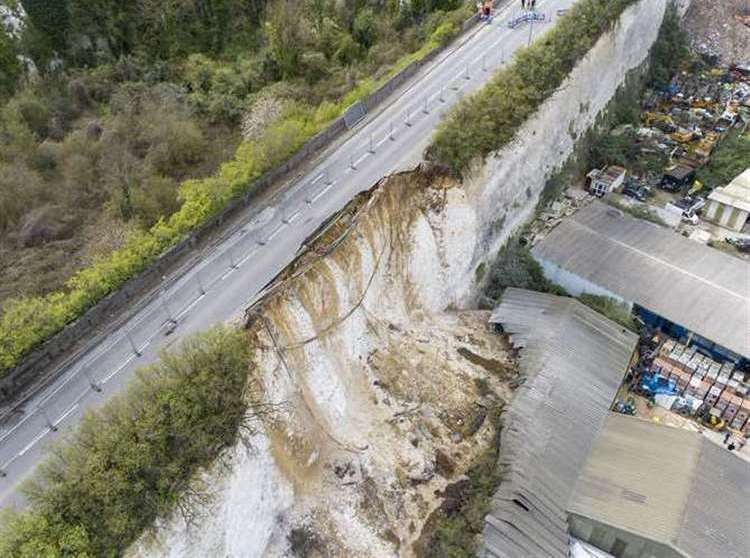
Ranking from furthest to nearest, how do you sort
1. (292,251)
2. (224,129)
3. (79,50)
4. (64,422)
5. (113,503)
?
1. (79,50)
2. (224,129)
3. (292,251)
4. (64,422)
5. (113,503)

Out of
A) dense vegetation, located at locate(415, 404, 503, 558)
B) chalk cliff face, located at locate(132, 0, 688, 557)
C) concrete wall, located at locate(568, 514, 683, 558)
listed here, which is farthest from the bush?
concrete wall, located at locate(568, 514, 683, 558)

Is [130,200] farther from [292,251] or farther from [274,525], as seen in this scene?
[274,525]

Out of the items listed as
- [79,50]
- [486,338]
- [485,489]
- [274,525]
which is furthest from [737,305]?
[79,50]

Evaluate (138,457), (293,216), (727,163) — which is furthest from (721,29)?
(138,457)

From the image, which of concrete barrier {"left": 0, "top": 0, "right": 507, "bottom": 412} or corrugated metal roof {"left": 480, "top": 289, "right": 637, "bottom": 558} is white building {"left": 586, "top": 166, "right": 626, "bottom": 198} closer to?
corrugated metal roof {"left": 480, "top": 289, "right": 637, "bottom": 558}

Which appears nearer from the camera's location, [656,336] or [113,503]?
[113,503]

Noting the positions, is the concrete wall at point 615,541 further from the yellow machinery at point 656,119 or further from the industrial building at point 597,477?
the yellow machinery at point 656,119
